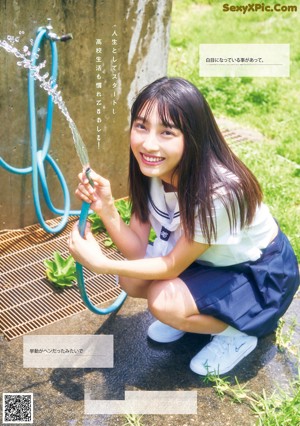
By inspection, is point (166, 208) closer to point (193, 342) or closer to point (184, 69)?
point (193, 342)

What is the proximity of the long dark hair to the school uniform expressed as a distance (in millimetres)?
79

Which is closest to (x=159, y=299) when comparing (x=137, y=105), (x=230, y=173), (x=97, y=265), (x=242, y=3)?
(x=97, y=265)

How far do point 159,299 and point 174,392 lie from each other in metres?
0.26

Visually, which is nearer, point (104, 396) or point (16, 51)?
point (104, 396)

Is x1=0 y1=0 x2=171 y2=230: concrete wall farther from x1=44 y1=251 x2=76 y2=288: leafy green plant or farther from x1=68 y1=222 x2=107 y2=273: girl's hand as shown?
x1=68 y1=222 x2=107 y2=273: girl's hand

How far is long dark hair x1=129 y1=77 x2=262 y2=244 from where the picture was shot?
1704mm

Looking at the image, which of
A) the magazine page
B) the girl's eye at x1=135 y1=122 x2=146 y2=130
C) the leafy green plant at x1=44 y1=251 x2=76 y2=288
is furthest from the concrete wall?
the girl's eye at x1=135 y1=122 x2=146 y2=130

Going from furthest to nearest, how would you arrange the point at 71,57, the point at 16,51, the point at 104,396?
the point at 71,57, the point at 16,51, the point at 104,396

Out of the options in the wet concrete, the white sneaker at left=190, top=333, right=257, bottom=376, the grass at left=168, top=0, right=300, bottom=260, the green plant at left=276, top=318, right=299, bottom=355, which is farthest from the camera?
the grass at left=168, top=0, right=300, bottom=260

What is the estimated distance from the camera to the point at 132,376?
1943 millimetres

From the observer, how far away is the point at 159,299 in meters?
1.86

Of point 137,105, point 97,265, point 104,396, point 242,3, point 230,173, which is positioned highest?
point 242,3

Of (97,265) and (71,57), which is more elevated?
(71,57)

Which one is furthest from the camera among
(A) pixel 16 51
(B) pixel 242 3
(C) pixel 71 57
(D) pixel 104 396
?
(B) pixel 242 3
